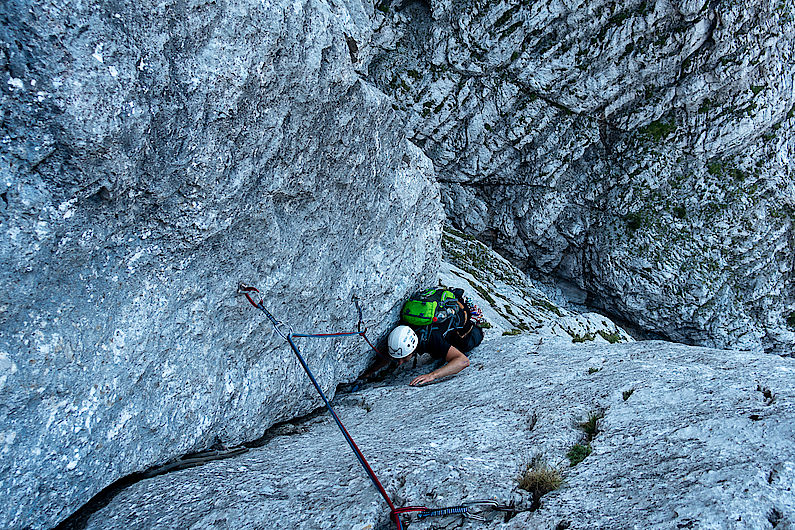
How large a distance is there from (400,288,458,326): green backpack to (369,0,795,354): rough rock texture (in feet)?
63.7

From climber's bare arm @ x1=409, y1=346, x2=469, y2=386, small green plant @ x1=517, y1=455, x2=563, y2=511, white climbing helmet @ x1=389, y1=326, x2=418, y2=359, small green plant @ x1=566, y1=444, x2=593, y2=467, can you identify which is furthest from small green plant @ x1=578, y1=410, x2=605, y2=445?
white climbing helmet @ x1=389, y1=326, x2=418, y2=359

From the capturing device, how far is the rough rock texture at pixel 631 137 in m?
25.2

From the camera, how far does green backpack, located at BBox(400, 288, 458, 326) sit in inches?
418

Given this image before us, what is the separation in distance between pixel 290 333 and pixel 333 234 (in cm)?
204

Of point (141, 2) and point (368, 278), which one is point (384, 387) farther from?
point (141, 2)

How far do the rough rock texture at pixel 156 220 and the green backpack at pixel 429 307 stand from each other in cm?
277

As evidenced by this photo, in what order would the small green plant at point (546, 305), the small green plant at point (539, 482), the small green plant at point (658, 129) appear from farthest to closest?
the small green plant at point (658, 129)
the small green plant at point (546, 305)
the small green plant at point (539, 482)

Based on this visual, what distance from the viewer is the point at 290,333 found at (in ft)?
26.1

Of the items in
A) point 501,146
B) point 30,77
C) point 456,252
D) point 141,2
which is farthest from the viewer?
point 501,146

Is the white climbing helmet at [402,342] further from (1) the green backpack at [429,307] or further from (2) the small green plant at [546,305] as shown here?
(2) the small green plant at [546,305]

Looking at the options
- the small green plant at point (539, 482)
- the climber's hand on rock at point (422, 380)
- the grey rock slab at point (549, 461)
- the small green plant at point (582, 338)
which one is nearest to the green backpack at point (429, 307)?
the climber's hand on rock at point (422, 380)

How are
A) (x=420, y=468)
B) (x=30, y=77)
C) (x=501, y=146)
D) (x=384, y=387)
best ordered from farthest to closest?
(x=501, y=146) < (x=384, y=387) < (x=420, y=468) < (x=30, y=77)

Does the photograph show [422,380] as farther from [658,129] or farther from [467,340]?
[658,129]

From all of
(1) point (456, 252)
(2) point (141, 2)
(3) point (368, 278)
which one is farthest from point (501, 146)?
(2) point (141, 2)
